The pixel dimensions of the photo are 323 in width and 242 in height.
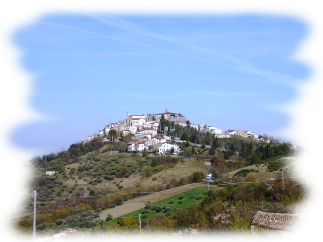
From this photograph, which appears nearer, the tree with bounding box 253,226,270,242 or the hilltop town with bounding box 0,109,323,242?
the tree with bounding box 253,226,270,242

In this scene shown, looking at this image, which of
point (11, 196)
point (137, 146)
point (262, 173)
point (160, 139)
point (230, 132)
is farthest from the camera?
point (230, 132)

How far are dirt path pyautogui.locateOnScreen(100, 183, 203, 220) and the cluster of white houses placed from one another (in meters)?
25.6

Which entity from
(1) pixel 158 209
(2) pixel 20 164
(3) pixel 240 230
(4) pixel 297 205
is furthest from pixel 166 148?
(3) pixel 240 230

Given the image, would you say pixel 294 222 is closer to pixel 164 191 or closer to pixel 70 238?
pixel 70 238

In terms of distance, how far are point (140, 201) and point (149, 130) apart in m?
45.7

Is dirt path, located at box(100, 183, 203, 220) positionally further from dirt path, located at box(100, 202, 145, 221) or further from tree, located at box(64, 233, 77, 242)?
tree, located at box(64, 233, 77, 242)

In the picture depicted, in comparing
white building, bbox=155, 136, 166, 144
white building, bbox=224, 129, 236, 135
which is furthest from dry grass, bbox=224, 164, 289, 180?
white building, bbox=224, 129, 236, 135

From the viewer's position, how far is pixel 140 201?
139 feet

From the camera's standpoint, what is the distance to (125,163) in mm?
64688

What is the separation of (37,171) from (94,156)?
9.92 metres

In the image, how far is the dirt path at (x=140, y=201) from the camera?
39.2 metres

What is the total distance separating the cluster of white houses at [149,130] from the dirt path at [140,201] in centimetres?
2564

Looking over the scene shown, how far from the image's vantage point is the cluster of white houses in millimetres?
74613

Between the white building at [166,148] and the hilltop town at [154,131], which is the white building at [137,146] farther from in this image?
the white building at [166,148]
